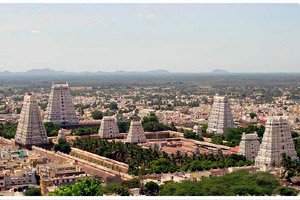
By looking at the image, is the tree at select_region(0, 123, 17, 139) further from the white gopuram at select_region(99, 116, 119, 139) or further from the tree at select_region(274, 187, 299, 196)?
the tree at select_region(274, 187, 299, 196)

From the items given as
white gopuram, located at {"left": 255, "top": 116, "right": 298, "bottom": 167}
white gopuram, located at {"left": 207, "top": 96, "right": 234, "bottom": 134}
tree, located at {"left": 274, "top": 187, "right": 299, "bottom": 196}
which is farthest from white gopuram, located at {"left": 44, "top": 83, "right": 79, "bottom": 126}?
tree, located at {"left": 274, "top": 187, "right": 299, "bottom": 196}

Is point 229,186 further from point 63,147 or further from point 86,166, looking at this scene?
point 63,147

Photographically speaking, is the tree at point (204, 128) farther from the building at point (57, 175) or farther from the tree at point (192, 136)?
the building at point (57, 175)

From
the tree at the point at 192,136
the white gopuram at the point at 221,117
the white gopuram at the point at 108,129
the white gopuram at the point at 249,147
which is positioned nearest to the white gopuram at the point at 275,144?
the white gopuram at the point at 249,147

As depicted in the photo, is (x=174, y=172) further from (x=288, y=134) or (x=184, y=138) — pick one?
(x=184, y=138)

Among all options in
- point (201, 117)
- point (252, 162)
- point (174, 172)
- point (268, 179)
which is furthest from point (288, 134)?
point (201, 117)
